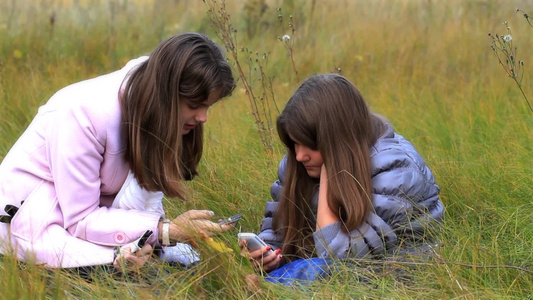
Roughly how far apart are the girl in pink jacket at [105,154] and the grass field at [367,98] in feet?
0.50

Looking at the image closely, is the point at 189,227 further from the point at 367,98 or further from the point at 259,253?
the point at 367,98

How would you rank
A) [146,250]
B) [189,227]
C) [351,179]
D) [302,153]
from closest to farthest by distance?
[189,227] < [146,250] < [351,179] < [302,153]

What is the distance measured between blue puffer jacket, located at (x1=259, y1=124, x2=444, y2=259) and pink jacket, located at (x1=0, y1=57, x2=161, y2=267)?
68cm

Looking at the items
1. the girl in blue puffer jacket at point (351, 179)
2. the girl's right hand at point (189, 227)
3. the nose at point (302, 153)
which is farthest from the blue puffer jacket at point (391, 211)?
the girl's right hand at point (189, 227)

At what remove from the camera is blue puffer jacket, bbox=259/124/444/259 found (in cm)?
293

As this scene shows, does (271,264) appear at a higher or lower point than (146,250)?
lower

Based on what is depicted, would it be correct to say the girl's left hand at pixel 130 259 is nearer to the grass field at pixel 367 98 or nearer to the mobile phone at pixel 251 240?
the grass field at pixel 367 98

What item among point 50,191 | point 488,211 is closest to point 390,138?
point 488,211

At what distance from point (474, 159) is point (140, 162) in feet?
5.79

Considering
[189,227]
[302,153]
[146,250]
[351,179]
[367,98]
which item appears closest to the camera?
[189,227]

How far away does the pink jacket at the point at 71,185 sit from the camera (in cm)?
294

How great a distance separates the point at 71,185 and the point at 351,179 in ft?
3.33

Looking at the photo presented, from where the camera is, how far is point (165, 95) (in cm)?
295

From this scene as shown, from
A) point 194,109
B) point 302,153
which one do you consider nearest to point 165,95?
point 194,109
